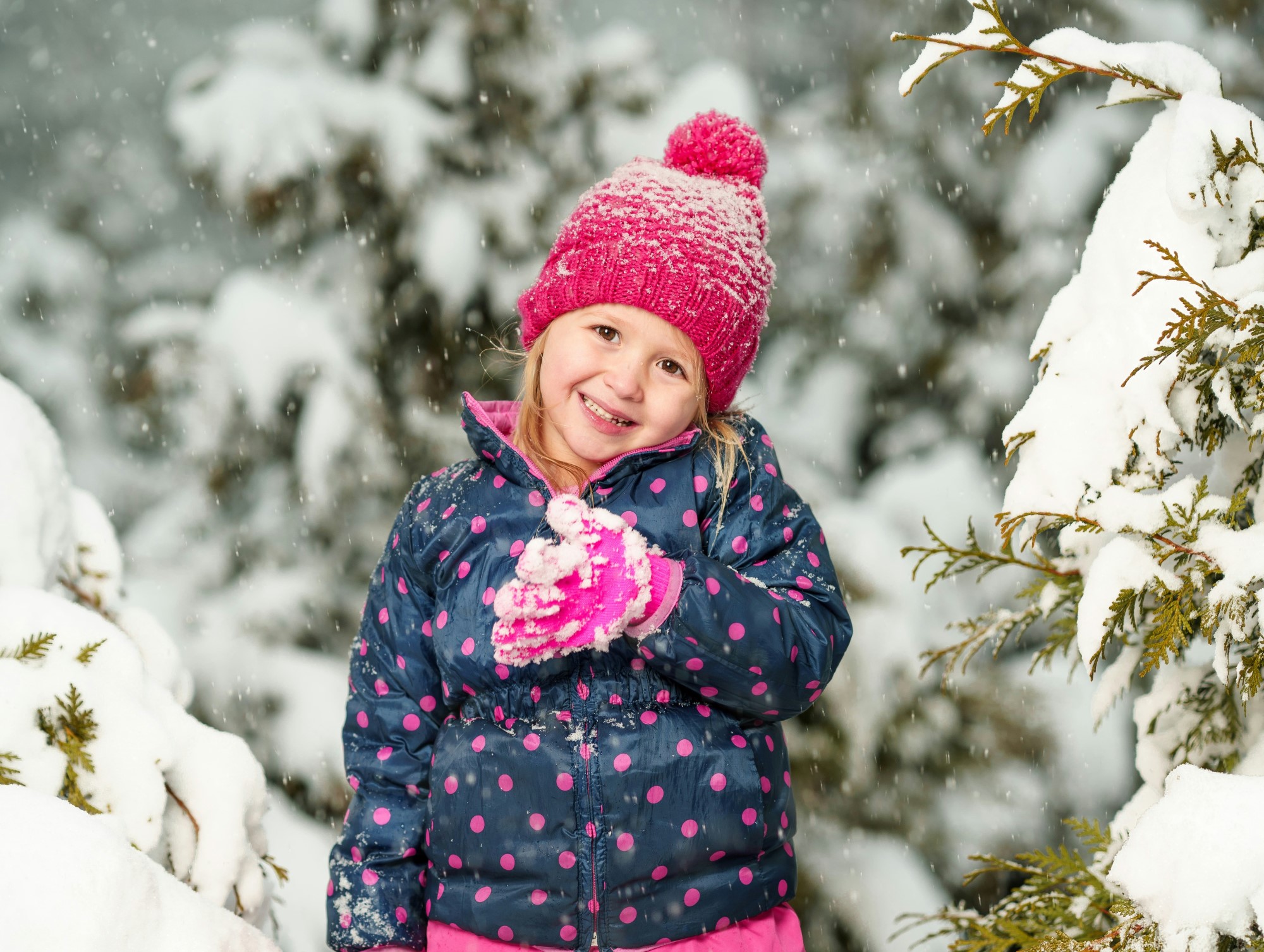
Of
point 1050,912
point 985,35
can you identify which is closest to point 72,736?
point 1050,912

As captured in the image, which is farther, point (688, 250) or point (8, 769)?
point (688, 250)

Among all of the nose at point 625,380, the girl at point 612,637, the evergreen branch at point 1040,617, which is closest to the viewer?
the girl at point 612,637

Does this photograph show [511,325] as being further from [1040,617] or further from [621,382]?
[1040,617]

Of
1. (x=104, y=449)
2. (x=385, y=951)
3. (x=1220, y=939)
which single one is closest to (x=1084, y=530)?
(x=1220, y=939)

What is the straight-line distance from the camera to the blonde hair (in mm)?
1887

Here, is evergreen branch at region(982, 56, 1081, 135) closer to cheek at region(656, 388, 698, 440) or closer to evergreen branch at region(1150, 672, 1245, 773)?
cheek at region(656, 388, 698, 440)

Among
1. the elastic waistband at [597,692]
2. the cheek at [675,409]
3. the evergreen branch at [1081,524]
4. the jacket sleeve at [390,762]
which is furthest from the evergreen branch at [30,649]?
the evergreen branch at [1081,524]

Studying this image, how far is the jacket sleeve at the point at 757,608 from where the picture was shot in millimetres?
1605

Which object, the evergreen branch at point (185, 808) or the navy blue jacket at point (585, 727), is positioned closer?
the navy blue jacket at point (585, 727)

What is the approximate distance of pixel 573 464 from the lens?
196 cm

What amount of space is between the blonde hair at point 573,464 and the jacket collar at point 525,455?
3cm

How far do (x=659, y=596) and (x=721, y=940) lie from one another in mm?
611

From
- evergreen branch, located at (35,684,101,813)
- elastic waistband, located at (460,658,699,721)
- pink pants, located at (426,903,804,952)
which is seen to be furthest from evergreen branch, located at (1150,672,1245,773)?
evergreen branch, located at (35,684,101,813)

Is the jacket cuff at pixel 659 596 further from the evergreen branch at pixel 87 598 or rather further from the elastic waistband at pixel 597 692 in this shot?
the evergreen branch at pixel 87 598
